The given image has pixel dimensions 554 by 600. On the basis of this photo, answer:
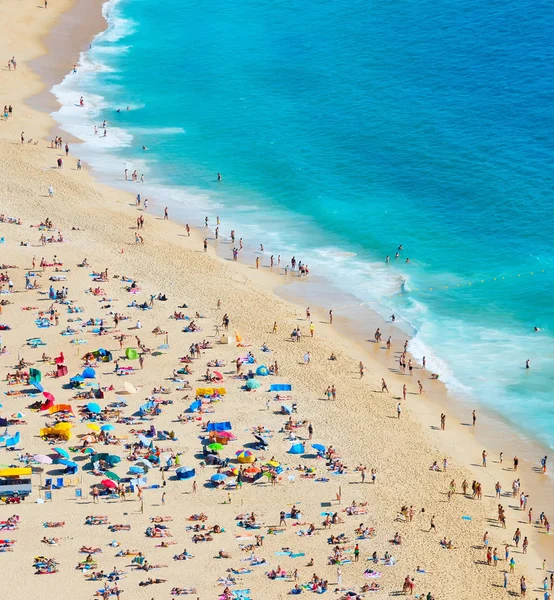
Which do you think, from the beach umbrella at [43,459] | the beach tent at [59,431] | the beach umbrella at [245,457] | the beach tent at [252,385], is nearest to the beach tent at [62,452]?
the beach umbrella at [43,459]

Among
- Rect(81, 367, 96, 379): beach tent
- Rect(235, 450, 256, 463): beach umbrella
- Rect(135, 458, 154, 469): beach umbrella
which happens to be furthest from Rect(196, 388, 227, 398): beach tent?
Rect(135, 458, 154, 469): beach umbrella

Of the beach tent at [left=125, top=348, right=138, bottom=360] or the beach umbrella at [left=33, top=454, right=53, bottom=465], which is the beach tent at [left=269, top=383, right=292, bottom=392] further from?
the beach umbrella at [left=33, top=454, right=53, bottom=465]

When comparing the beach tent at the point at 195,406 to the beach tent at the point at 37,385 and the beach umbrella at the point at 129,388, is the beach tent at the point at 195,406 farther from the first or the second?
the beach tent at the point at 37,385

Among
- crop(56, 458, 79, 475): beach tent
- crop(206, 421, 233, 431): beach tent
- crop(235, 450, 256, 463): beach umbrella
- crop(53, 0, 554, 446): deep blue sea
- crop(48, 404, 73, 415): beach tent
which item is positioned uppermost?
crop(53, 0, 554, 446): deep blue sea

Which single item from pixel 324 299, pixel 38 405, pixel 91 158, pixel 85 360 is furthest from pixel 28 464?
pixel 91 158

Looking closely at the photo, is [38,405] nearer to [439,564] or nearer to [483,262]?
[439,564]

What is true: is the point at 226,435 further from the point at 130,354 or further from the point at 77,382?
the point at 130,354
